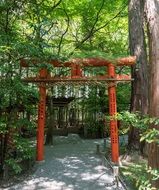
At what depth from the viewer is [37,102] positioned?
35.6 feet

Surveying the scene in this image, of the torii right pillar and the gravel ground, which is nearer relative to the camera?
the gravel ground

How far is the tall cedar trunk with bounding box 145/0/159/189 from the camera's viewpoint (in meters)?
4.66

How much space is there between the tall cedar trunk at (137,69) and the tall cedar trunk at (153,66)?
21.2 ft

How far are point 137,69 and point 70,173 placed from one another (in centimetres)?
426

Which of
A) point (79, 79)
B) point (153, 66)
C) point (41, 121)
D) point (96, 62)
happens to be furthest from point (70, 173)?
point (153, 66)

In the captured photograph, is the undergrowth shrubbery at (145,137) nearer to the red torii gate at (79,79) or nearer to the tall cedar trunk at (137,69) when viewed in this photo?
the red torii gate at (79,79)

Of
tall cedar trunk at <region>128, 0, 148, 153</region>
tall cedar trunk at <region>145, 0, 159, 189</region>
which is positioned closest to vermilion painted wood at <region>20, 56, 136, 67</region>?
tall cedar trunk at <region>128, 0, 148, 153</region>

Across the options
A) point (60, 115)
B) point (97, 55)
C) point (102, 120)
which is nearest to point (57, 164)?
point (97, 55)

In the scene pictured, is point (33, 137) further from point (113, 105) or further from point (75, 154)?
point (113, 105)

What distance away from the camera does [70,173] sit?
9375 millimetres

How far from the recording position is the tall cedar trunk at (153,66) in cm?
466

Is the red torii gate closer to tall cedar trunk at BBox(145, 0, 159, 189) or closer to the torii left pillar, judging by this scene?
the torii left pillar

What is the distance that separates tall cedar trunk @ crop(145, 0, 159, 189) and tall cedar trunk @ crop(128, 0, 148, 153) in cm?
645

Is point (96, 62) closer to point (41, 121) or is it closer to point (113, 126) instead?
point (113, 126)
